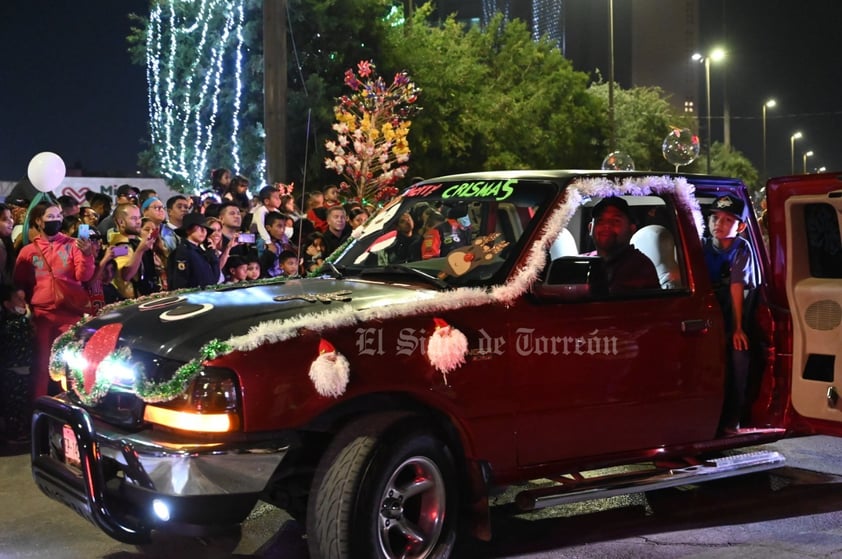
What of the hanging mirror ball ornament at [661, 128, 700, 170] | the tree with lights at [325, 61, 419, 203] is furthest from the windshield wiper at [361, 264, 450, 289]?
the tree with lights at [325, 61, 419, 203]

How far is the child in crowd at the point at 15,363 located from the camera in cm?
728

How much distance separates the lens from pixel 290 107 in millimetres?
24438

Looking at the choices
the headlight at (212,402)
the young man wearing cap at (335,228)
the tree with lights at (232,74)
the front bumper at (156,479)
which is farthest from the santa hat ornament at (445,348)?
the tree with lights at (232,74)

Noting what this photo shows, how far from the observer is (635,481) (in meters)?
5.07

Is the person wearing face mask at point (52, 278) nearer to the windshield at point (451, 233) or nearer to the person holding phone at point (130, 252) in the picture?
the person holding phone at point (130, 252)

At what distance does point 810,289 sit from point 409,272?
2345 mm

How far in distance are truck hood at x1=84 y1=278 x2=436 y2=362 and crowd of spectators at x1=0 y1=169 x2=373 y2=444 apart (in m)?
1.85

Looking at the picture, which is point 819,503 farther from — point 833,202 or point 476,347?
point 476,347

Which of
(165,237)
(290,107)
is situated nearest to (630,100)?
(290,107)

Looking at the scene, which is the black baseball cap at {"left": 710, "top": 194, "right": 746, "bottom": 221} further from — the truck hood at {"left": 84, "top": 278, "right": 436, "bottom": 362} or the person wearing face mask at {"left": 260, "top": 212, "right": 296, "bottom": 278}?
the person wearing face mask at {"left": 260, "top": 212, "right": 296, "bottom": 278}

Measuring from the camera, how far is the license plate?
426cm

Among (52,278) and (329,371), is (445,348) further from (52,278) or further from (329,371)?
(52,278)

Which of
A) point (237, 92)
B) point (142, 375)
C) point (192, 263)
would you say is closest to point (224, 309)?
point (142, 375)

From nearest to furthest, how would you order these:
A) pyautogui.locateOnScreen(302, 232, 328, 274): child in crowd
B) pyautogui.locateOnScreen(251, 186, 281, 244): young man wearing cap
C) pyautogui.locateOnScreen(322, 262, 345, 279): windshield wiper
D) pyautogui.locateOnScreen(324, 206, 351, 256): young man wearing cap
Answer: pyautogui.locateOnScreen(322, 262, 345, 279): windshield wiper < pyautogui.locateOnScreen(302, 232, 328, 274): child in crowd < pyautogui.locateOnScreen(324, 206, 351, 256): young man wearing cap < pyautogui.locateOnScreen(251, 186, 281, 244): young man wearing cap
